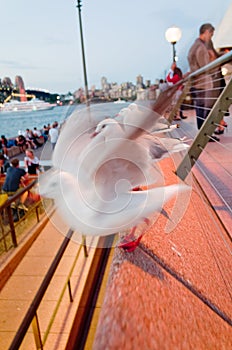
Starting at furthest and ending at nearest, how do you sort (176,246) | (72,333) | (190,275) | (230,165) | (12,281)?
(12,281)
(72,333)
(230,165)
(176,246)
(190,275)

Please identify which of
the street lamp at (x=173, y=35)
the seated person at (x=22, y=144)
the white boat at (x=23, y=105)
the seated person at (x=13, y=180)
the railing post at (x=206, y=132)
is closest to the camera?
the railing post at (x=206, y=132)

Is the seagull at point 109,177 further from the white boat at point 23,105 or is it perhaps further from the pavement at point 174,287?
the white boat at point 23,105

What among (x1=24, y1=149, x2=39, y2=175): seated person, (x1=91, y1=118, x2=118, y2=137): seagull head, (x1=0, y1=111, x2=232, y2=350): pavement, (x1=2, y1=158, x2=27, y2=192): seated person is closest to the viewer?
(x1=0, y1=111, x2=232, y2=350): pavement

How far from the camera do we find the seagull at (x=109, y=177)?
2.37 feet

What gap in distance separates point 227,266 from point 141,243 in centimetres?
34

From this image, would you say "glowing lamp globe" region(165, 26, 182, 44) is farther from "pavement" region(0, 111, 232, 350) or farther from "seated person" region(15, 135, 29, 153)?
"seated person" region(15, 135, 29, 153)

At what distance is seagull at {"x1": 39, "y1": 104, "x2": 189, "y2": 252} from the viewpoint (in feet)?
2.37

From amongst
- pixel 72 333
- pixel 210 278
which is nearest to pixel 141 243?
pixel 210 278

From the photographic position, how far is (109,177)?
74 cm

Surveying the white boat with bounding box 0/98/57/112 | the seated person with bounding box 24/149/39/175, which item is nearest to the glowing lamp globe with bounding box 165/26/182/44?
the seated person with bounding box 24/149/39/175

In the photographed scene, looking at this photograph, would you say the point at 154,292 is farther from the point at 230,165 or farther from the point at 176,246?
the point at 230,165

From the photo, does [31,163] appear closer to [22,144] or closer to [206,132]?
[206,132]

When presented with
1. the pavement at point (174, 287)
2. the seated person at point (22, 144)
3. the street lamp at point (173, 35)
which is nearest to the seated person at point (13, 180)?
the street lamp at point (173, 35)

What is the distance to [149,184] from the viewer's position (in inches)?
31.5
